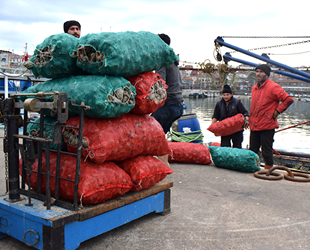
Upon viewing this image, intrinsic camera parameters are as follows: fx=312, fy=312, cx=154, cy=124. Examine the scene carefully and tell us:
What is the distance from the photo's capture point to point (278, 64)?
1745cm

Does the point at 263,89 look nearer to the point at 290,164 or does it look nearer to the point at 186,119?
the point at 186,119

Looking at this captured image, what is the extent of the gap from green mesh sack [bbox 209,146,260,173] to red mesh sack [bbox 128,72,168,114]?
2.71 m

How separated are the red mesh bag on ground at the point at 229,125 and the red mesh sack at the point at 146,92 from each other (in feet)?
11.1

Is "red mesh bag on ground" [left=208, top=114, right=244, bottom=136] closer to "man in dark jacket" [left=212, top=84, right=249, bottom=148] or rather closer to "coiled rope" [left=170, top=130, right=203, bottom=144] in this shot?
"man in dark jacket" [left=212, top=84, right=249, bottom=148]

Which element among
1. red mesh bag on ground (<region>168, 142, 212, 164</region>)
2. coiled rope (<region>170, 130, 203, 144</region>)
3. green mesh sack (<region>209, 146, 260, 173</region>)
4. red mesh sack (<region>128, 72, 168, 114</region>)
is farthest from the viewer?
coiled rope (<region>170, 130, 203, 144</region>)

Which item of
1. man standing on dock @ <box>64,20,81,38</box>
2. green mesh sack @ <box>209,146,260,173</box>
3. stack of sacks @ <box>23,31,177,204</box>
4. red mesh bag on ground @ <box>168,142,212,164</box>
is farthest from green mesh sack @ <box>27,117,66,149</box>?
green mesh sack @ <box>209,146,260,173</box>

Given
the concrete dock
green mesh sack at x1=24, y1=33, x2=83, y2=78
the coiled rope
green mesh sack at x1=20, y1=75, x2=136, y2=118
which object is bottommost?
the concrete dock

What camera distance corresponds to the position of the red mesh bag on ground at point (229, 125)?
630 cm

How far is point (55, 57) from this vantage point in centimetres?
279

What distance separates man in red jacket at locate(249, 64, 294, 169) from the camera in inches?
221

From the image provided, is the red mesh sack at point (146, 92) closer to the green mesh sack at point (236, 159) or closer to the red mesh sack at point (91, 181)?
the red mesh sack at point (91, 181)

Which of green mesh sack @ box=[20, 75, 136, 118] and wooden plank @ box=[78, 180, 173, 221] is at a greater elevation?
green mesh sack @ box=[20, 75, 136, 118]

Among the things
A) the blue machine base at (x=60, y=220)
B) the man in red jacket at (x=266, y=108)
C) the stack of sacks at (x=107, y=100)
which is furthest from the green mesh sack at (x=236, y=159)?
the blue machine base at (x=60, y=220)

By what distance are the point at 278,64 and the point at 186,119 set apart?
40.2 feet
